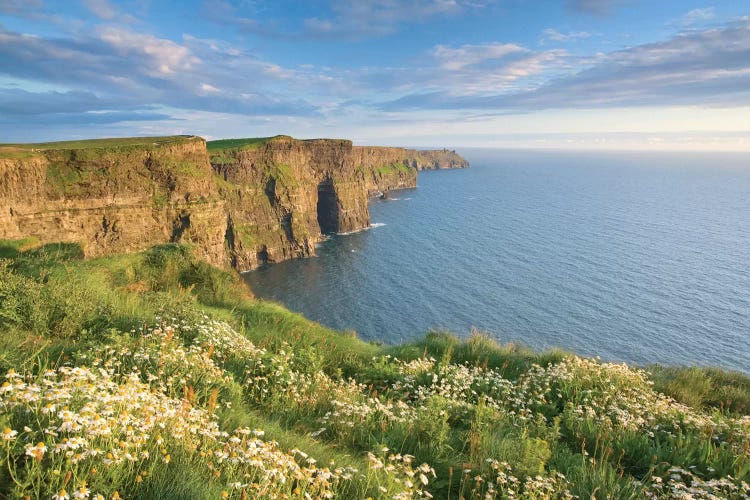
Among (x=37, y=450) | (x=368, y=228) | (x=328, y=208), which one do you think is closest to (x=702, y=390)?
(x=37, y=450)

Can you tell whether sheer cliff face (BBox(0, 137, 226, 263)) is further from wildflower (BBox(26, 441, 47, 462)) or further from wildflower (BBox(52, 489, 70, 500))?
wildflower (BBox(52, 489, 70, 500))

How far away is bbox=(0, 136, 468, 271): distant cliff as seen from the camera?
4894 cm

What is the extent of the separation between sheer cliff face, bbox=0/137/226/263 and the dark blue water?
1772cm

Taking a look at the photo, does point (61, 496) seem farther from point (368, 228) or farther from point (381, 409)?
point (368, 228)

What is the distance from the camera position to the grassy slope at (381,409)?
506 centimetres

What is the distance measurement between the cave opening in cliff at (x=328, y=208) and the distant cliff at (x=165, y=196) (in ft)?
21.8

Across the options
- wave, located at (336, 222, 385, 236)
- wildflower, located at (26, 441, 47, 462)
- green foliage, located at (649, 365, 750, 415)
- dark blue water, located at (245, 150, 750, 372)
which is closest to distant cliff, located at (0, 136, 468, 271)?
wave, located at (336, 222, 385, 236)

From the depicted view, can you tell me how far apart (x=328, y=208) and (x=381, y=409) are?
11646cm

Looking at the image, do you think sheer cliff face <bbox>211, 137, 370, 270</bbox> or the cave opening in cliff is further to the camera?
the cave opening in cliff

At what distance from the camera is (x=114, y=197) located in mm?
56219

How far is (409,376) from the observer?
1012 centimetres

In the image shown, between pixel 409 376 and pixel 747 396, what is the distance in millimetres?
10151

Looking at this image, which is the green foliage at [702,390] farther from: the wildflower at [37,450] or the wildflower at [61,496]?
the wildflower at [37,450]


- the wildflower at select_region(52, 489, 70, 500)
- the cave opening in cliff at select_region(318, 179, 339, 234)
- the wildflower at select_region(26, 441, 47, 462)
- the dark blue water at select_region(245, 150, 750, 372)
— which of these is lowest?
the dark blue water at select_region(245, 150, 750, 372)
